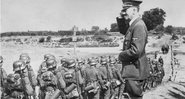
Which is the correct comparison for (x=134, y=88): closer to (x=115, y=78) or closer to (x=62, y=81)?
(x=62, y=81)

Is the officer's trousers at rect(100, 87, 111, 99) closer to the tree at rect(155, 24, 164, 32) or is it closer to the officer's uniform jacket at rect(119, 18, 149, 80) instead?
the officer's uniform jacket at rect(119, 18, 149, 80)

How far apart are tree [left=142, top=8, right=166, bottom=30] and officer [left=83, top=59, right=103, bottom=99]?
70.7 meters

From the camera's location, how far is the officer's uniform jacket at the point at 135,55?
449 cm

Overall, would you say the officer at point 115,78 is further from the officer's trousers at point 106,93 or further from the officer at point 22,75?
the officer at point 22,75

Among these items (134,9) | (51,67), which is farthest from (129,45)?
(51,67)

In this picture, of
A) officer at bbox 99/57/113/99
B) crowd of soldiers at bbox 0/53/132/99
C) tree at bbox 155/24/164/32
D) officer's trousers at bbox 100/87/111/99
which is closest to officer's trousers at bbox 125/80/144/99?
crowd of soldiers at bbox 0/53/132/99

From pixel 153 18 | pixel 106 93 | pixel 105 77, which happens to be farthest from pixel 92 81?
pixel 153 18

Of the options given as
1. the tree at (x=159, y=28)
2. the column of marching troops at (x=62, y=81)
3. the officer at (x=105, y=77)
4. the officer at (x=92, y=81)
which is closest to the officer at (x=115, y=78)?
the column of marching troops at (x=62, y=81)

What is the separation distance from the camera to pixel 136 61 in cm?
456

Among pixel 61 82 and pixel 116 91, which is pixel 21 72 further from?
pixel 116 91

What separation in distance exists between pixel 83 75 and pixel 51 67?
3000 mm

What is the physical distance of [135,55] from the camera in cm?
446

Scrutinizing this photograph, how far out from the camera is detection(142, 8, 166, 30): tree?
79500 mm

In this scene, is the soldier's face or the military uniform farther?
the military uniform
